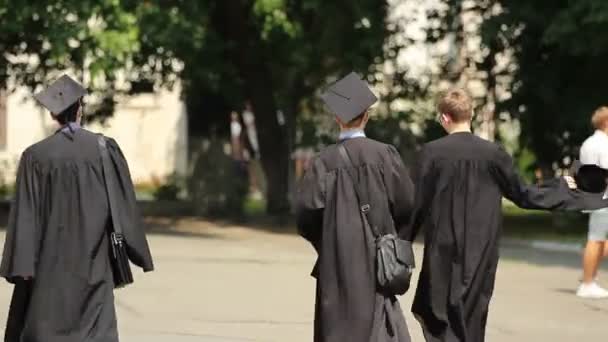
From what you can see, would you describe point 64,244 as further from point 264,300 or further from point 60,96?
point 264,300

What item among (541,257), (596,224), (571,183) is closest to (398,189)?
(571,183)

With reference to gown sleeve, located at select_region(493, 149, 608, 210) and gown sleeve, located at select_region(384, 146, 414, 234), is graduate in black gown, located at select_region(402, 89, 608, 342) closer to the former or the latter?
gown sleeve, located at select_region(493, 149, 608, 210)

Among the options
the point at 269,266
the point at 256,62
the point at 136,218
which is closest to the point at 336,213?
the point at 136,218

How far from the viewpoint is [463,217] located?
9.01 m

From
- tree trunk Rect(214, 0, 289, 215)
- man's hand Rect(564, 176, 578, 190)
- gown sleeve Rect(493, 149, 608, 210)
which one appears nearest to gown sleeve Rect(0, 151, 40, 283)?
gown sleeve Rect(493, 149, 608, 210)

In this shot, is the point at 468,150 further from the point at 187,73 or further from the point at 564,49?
the point at 187,73

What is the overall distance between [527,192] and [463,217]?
1.27 feet

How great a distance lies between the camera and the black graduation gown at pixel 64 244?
837cm

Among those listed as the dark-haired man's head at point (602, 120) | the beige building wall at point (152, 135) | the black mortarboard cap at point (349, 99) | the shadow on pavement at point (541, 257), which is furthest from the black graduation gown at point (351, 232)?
the beige building wall at point (152, 135)

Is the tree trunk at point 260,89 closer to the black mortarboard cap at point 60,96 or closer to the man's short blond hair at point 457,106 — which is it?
the man's short blond hair at point 457,106

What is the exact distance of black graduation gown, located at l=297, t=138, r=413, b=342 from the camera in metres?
7.95

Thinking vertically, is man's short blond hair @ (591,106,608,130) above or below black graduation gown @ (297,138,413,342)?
above

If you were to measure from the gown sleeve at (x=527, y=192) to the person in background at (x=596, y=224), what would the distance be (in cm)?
394

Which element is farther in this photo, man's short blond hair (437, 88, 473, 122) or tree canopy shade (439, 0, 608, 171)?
tree canopy shade (439, 0, 608, 171)
